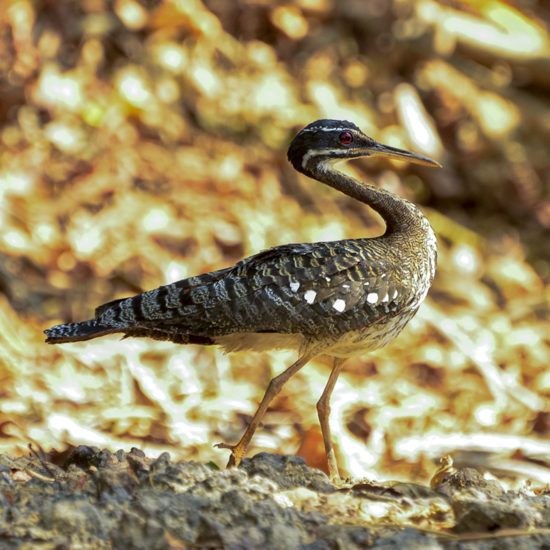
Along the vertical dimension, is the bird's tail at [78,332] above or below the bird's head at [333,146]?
below

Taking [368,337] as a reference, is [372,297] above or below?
above

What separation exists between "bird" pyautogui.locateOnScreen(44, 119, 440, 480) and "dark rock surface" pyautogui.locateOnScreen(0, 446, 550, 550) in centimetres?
76

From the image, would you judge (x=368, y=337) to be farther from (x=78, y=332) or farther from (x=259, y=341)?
(x=78, y=332)

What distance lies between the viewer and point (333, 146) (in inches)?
218

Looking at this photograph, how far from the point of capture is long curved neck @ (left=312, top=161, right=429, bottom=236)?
Answer: 554 cm

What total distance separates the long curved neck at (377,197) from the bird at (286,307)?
1.07ft

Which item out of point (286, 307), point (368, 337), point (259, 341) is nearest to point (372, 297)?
point (368, 337)

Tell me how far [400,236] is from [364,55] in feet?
20.4

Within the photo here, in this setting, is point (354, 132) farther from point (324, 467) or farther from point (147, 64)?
point (147, 64)

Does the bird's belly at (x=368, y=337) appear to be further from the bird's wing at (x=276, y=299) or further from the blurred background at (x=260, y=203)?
the blurred background at (x=260, y=203)

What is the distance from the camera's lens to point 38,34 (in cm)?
1008

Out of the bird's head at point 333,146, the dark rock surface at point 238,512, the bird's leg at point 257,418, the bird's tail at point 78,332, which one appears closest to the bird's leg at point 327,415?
the bird's leg at point 257,418

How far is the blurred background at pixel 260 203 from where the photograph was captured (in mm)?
7020

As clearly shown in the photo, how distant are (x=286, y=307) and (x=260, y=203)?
4.49m
